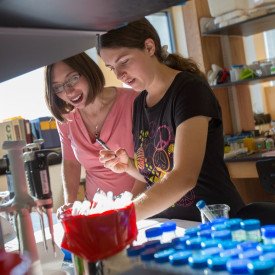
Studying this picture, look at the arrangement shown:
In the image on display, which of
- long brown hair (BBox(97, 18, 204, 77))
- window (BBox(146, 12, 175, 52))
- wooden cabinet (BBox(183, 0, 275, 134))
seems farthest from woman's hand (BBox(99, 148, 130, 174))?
window (BBox(146, 12, 175, 52))

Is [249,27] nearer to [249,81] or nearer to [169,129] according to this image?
[249,81]

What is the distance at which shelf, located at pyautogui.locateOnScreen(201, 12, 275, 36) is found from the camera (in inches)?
116

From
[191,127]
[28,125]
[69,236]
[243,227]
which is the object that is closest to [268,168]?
[191,127]

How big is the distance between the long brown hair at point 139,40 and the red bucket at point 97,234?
80 centimetres

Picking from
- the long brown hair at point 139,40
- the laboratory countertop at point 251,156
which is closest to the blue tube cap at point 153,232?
the long brown hair at point 139,40

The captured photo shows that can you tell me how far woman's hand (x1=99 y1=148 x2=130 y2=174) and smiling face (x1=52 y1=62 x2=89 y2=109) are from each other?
0.25 m

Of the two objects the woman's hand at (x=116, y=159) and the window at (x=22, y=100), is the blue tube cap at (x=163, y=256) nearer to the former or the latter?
the woman's hand at (x=116, y=159)

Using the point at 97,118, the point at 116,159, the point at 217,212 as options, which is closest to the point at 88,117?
the point at 97,118

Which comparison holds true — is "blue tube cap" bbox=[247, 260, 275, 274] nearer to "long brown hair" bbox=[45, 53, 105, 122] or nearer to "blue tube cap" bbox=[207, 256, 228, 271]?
"blue tube cap" bbox=[207, 256, 228, 271]

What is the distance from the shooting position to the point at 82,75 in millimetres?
1604

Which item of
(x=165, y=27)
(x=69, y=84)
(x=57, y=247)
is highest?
(x=165, y=27)

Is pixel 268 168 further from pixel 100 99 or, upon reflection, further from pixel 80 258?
pixel 80 258

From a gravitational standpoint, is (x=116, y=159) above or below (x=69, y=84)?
below

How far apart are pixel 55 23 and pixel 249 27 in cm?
263
